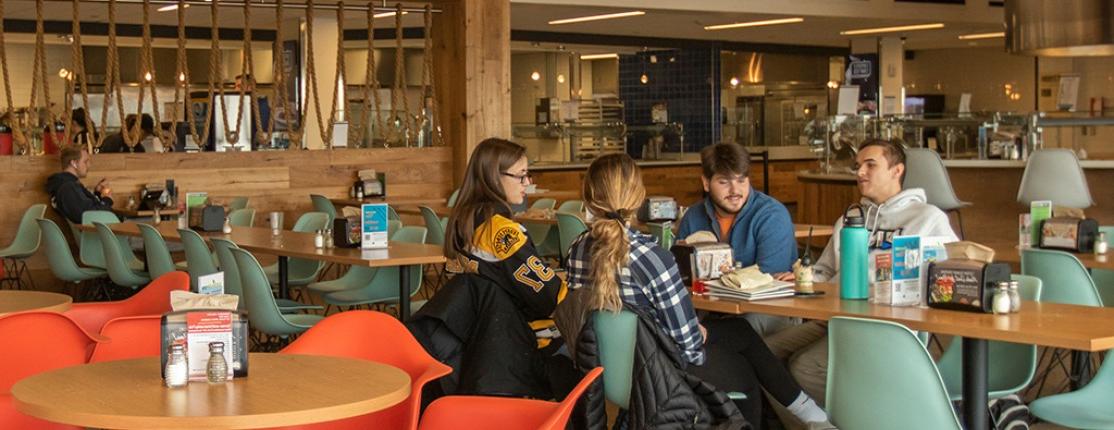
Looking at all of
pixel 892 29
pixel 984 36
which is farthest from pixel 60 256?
pixel 984 36

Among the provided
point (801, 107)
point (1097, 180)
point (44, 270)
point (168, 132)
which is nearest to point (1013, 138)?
point (1097, 180)

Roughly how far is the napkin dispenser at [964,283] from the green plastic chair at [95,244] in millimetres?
6022

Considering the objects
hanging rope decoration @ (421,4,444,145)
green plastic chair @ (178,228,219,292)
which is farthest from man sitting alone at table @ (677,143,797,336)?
hanging rope decoration @ (421,4,444,145)

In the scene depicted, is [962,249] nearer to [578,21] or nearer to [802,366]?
[802,366]

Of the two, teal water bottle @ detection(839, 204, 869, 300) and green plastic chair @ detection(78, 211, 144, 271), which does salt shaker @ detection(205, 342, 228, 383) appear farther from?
green plastic chair @ detection(78, 211, 144, 271)

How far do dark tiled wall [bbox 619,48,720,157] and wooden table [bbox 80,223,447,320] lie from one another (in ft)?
34.8

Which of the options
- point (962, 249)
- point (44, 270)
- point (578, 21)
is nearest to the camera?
point (962, 249)

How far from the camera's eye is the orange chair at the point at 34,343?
13.1 feet

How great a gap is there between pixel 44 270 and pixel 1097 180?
771cm

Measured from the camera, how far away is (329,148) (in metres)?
11.2

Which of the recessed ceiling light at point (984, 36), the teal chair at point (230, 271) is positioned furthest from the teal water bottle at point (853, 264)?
the recessed ceiling light at point (984, 36)

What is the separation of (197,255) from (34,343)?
2876mm

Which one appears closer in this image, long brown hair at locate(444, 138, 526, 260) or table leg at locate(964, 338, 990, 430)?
table leg at locate(964, 338, 990, 430)

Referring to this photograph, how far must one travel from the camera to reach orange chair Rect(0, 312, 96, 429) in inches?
158
